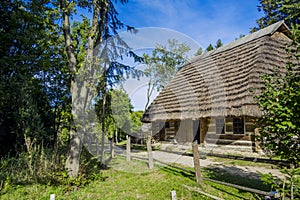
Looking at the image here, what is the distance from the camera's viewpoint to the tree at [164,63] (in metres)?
21.4

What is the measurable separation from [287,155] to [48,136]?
9176mm

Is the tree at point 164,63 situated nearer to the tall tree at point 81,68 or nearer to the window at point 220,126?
the window at point 220,126

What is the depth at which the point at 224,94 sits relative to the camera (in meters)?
9.55

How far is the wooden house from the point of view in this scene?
8.92m

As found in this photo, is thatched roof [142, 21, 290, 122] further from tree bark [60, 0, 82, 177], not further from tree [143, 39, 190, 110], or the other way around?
tree [143, 39, 190, 110]

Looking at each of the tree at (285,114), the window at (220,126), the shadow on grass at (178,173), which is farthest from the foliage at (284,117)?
the window at (220,126)

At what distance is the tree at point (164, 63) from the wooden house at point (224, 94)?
709cm

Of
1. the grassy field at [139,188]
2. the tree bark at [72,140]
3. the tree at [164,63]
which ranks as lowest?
the grassy field at [139,188]

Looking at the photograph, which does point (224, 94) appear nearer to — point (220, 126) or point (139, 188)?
point (220, 126)

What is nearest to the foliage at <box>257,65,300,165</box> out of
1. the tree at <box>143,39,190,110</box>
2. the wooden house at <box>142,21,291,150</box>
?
the wooden house at <box>142,21,291,150</box>

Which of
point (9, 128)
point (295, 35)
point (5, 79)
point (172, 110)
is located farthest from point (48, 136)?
point (295, 35)

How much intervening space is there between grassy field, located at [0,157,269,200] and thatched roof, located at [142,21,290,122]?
12.4 ft

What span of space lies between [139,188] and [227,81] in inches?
290

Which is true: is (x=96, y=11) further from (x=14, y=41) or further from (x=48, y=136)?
(x=48, y=136)
